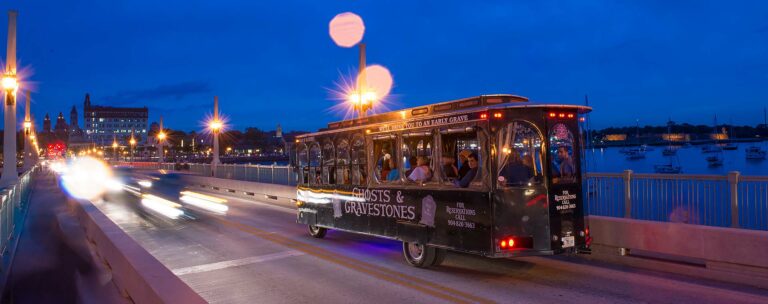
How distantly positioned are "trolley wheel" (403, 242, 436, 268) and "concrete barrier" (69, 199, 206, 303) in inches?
177

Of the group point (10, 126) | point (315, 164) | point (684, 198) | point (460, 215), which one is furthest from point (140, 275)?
point (10, 126)

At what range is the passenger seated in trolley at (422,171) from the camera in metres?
10.0

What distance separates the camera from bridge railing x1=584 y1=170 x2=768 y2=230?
9.55 metres

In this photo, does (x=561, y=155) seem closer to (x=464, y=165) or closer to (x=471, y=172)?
(x=471, y=172)

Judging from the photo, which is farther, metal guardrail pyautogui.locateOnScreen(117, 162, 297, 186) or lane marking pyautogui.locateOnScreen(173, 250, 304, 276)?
metal guardrail pyautogui.locateOnScreen(117, 162, 297, 186)

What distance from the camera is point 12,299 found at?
9141 mm

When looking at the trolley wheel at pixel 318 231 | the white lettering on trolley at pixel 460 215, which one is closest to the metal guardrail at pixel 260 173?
the trolley wheel at pixel 318 231

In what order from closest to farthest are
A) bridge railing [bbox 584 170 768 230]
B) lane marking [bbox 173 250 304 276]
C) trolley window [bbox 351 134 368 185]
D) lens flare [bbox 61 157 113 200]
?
1. bridge railing [bbox 584 170 768 230]
2. lane marking [bbox 173 250 304 276]
3. trolley window [bbox 351 134 368 185]
4. lens flare [bbox 61 157 113 200]

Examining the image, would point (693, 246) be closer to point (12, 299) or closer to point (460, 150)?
point (460, 150)

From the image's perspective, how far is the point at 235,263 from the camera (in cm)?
1073

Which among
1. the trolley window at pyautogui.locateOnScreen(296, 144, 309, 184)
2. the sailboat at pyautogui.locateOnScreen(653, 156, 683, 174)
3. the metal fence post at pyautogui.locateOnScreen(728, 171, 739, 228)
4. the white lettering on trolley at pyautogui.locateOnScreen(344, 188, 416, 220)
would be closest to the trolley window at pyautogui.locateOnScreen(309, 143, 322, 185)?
the trolley window at pyautogui.locateOnScreen(296, 144, 309, 184)

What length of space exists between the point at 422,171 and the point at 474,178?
1.25 metres

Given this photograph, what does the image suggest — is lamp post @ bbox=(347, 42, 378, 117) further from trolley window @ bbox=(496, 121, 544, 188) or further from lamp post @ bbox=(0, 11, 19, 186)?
lamp post @ bbox=(0, 11, 19, 186)

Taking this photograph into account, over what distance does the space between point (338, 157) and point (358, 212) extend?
1382 mm
